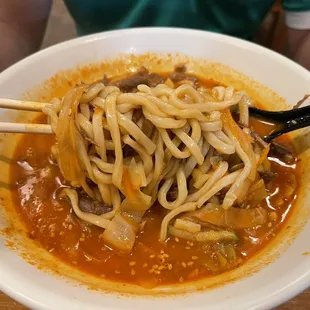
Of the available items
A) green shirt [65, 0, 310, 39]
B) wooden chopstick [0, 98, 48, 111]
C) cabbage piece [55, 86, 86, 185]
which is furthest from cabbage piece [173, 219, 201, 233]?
green shirt [65, 0, 310, 39]

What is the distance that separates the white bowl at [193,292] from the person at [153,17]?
0.22 metres

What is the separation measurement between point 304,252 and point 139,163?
2.13ft

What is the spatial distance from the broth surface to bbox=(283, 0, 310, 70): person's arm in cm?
98

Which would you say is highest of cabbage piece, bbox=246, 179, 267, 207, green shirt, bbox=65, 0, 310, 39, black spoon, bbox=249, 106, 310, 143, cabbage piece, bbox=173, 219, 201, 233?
green shirt, bbox=65, 0, 310, 39

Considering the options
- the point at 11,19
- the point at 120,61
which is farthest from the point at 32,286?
the point at 11,19

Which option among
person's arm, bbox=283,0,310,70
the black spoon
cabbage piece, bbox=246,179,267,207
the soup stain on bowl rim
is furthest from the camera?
person's arm, bbox=283,0,310,70

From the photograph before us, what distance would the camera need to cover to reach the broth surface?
1385mm

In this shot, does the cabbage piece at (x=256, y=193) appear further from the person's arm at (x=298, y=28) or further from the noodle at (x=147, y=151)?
the person's arm at (x=298, y=28)

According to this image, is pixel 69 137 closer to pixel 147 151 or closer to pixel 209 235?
pixel 147 151

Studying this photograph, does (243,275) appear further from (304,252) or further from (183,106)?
(183,106)

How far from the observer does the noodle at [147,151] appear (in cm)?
148

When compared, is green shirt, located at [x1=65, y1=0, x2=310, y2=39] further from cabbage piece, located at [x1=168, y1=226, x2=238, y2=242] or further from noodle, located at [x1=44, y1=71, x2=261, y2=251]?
cabbage piece, located at [x1=168, y1=226, x2=238, y2=242]

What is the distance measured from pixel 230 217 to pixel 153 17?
4.80 ft

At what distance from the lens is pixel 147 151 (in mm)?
1505
